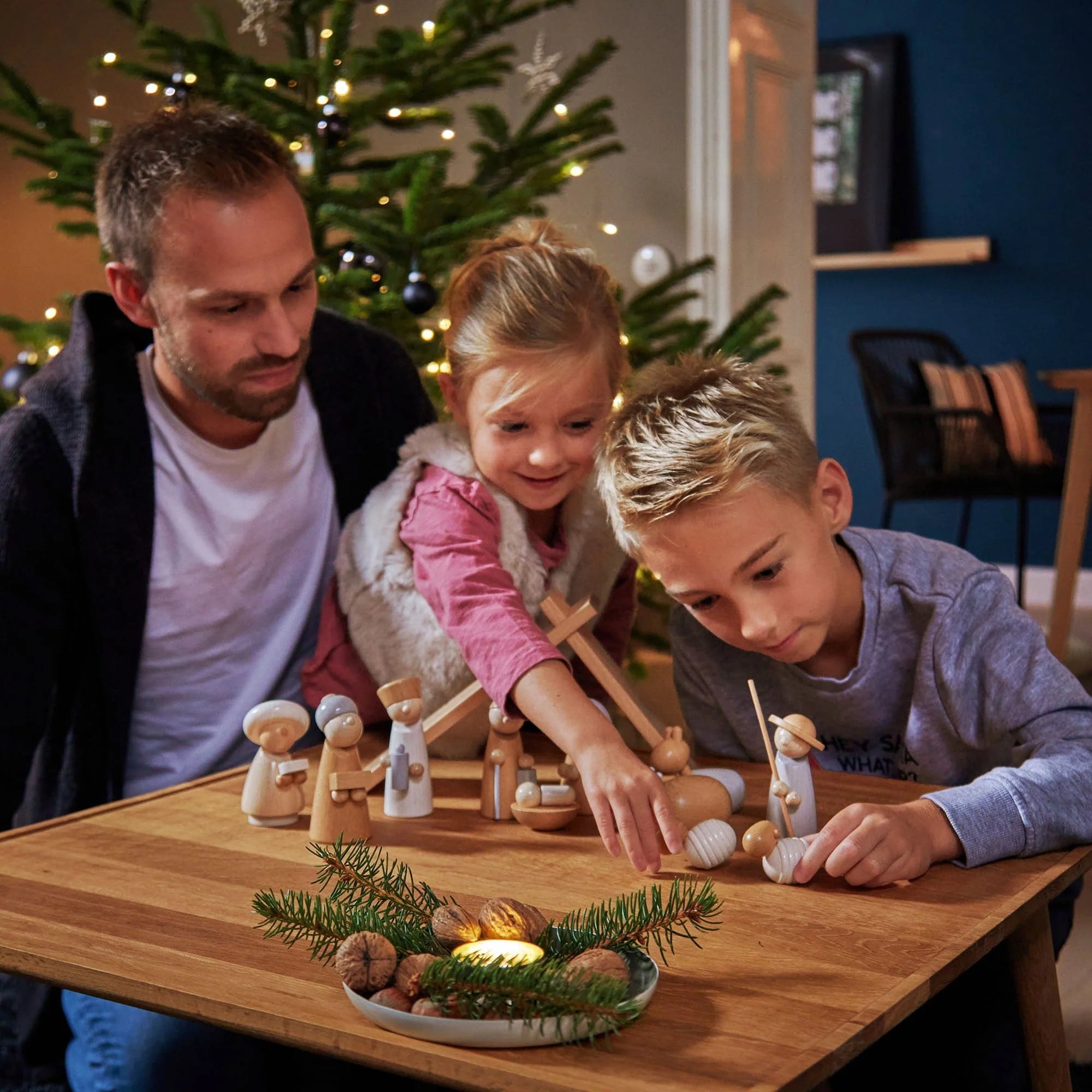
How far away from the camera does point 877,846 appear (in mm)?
1022

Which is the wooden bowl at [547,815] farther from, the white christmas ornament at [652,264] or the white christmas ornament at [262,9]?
the white christmas ornament at [652,264]

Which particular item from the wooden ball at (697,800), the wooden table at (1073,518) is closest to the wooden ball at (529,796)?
the wooden ball at (697,800)

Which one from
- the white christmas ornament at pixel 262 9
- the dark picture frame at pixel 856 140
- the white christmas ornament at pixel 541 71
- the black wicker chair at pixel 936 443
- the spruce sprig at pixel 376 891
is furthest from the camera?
the dark picture frame at pixel 856 140

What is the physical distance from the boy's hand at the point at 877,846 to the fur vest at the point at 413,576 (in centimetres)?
49

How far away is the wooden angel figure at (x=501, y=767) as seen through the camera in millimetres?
1237

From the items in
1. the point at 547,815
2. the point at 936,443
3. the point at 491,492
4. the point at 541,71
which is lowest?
the point at 936,443

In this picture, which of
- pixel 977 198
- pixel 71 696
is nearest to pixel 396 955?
pixel 71 696

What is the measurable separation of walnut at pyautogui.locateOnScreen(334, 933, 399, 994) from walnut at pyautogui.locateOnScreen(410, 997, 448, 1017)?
0.12 feet

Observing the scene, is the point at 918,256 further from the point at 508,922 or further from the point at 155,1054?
the point at 508,922

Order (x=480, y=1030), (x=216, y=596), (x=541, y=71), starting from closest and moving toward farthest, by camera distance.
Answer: (x=480, y=1030) → (x=216, y=596) → (x=541, y=71)

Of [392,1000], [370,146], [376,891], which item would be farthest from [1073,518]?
[392,1000]

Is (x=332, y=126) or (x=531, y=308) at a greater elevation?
(x=332, y=126)

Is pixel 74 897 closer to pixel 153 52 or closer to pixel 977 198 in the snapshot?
pixel 153 52

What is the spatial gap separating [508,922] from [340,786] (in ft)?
1.06
